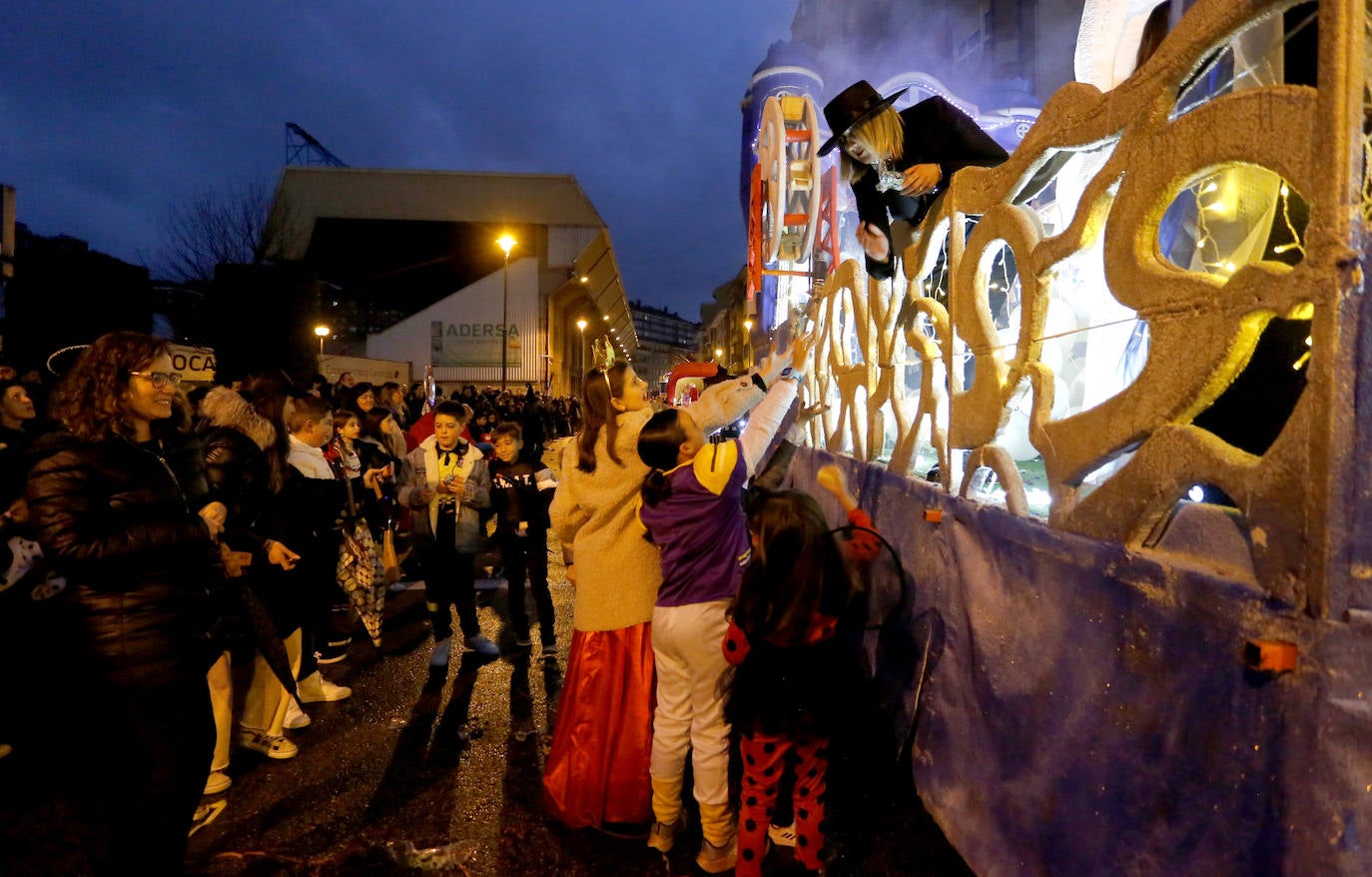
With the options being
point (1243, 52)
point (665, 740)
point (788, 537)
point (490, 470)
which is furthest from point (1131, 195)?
point (490, 470)

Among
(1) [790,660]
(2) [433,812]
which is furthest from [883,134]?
(2) [433,812]

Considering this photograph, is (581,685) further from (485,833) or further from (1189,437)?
(1189,437)

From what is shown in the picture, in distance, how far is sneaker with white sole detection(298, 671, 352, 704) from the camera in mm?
4715

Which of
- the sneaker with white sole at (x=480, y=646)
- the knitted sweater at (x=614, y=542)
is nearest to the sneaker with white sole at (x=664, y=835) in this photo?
the knitted sweater at (x=614, y=542)

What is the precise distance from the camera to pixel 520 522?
5582mm

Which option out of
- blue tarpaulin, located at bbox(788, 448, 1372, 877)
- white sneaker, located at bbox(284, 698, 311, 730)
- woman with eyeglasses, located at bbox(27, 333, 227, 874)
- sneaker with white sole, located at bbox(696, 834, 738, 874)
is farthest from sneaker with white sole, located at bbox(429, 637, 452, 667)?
blue tarpaulin, located at bbox(788, 448, 1372, 877)

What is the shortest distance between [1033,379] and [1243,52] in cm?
111

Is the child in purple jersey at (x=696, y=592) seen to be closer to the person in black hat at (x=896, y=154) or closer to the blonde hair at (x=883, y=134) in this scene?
the person in black hat at (x=896, y=154)

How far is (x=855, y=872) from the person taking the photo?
9.66 feet

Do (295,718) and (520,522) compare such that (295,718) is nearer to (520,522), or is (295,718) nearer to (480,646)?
(480,646)

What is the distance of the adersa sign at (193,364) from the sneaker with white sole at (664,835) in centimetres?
895

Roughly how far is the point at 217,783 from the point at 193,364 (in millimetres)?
7468

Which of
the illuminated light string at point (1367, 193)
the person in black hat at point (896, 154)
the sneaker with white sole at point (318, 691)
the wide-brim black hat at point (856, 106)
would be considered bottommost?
the sneaker with white sole at point (318, 691)

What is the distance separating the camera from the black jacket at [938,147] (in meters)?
3.52
